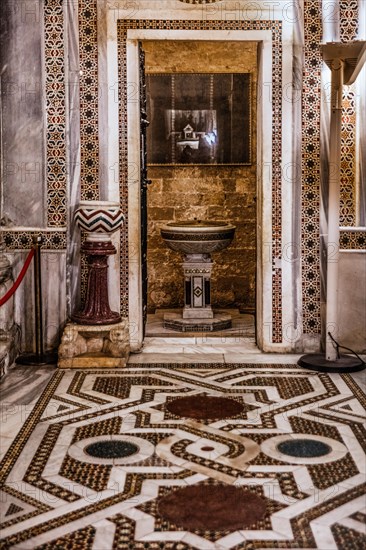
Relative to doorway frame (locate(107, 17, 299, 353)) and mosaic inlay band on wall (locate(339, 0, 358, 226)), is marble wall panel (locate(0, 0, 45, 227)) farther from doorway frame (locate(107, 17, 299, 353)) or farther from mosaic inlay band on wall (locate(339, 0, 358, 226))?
mosaic inlay band on wall (locate(339, 0, 358, 226))

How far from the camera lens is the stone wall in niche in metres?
9.86

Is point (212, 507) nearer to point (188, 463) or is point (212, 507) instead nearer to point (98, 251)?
point (188, 463)

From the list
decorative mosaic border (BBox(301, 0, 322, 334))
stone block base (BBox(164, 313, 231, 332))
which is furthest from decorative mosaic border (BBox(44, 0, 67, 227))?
decorative mosaic border (BBox(301, 0, 322, 334))

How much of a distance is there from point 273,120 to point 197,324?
91.7 inches

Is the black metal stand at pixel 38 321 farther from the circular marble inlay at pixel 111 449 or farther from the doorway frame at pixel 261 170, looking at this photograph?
the circular marble inlay at pixel 111 449


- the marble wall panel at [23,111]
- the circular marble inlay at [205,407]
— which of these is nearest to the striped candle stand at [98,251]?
the marble wall panel at [23,111]

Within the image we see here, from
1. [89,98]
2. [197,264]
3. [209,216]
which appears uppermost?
[89,98]

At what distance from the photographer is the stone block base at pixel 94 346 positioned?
7.00 m

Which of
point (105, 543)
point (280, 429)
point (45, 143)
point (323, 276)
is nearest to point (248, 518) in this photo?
point (105, 543)

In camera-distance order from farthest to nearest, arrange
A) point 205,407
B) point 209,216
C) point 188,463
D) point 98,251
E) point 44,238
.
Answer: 1. point 209,216
2. point 44,238
3. point 98,251
4. point 205,407
5. point 188,463

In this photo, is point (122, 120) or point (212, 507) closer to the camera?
point (212, 507)

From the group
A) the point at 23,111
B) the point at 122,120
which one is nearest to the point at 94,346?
the point at 122,120

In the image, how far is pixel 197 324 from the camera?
871cm

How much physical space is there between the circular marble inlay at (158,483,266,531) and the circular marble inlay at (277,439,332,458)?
64cm
